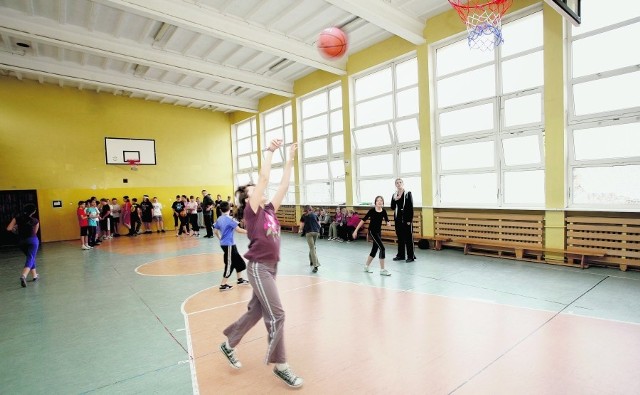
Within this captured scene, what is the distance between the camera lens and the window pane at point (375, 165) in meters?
10.1

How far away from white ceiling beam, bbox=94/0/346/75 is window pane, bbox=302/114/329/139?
2106mm

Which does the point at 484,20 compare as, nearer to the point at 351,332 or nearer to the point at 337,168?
the point at 337,168

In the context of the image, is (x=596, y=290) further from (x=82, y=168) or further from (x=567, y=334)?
(x=82, y=168)

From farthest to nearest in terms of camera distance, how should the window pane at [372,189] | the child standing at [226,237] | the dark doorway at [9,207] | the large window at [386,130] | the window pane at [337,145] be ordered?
the dark doorway at [9,207]
the window pane at [337,145]
the window pane at [372,189]
the large window at [386,130]
the child standing at [226,237]

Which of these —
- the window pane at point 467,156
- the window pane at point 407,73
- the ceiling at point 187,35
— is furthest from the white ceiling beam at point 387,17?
the window pane at point 467,156

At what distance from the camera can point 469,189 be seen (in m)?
8.29

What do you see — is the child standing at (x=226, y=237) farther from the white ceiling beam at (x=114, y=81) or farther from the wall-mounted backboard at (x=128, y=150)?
the wall-mounted backboard at (x=128, y=150)

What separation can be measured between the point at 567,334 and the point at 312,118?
34.2 ft

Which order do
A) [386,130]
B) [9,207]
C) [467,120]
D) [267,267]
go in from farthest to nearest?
[9,207] < [386,130] < [467,120] < [267,267]

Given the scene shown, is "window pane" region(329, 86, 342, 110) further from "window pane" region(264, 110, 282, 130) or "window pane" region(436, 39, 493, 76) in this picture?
"window pane" region(436, 39, 493, 76)

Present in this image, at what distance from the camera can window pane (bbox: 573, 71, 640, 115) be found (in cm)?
589

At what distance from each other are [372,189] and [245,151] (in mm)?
8292

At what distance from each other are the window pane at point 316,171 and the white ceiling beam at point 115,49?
3250 millimetres

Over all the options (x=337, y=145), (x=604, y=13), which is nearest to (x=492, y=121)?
(x=604, y=13)
